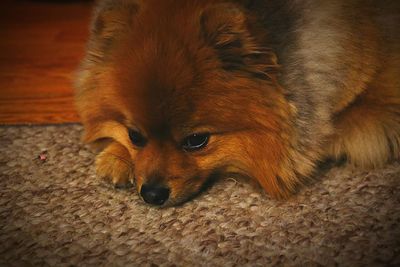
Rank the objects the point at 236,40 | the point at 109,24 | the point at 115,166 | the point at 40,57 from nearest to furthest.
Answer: the point at 236,40
the point at 109,24
the point at 115,166
the point at 40,57

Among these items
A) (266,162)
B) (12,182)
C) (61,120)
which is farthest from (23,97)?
(266,162)

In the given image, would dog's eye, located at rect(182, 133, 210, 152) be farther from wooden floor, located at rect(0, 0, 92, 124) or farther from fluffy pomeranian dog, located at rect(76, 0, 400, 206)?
wooden floor, located at rect(0, 0, 92, 124)

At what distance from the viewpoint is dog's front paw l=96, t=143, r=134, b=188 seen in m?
1.63

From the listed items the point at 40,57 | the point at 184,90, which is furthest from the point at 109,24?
the point at 40,57

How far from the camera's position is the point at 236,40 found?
1332 millimetres

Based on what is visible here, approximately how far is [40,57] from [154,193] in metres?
1.64

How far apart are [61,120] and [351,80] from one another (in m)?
1.28

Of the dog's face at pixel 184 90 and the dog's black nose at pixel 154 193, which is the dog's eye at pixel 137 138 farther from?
the dog's black nose at pixel 154 193

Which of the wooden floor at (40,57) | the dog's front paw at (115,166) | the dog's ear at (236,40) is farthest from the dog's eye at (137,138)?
the wooden floor at (40,57)

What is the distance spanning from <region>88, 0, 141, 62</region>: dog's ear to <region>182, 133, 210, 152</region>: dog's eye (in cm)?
40

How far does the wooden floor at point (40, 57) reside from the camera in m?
2.14

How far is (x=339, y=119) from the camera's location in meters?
1.65

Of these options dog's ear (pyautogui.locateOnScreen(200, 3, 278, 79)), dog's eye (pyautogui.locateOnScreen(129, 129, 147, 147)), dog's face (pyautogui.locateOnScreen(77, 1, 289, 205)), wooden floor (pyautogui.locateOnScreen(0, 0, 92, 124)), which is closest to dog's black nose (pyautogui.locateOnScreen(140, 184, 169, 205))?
dog's face (pyautogui.locateOnScreen(77, 1, 289, 205))

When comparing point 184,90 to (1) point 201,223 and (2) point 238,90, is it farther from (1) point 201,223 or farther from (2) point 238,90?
(1) point 201,223
